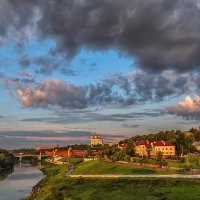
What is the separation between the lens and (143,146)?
538 feet

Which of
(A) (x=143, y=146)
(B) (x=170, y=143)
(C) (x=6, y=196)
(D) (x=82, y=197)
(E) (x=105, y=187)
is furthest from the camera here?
(A) (x=143, y=146)

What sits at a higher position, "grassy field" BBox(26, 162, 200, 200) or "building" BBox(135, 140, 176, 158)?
"building" BBox(135, 140, 176, 158)

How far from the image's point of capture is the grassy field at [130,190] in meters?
56.7

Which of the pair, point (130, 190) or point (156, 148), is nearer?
point (130, 190)

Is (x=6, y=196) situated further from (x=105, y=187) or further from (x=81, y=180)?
(x=105, y=187)

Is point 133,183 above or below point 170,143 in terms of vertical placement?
below

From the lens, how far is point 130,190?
62.3 metres

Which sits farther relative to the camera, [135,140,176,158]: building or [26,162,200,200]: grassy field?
[135,140,176,158]: building

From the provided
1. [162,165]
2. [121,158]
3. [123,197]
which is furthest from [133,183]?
[121,158]

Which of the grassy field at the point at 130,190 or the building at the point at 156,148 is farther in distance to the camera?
the building at the point at 156,148

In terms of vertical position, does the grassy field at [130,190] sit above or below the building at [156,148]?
below

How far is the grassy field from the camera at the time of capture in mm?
56650

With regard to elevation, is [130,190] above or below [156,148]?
below

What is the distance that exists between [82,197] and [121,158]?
53691 millimetres
